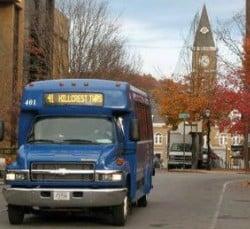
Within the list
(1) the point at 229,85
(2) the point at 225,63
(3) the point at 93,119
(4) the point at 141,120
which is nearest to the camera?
(3) the point at 93,119

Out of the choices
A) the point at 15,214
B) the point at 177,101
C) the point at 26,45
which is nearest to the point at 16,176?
the point at 15,214

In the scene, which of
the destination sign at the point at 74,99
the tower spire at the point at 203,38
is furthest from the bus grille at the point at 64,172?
the tower spire at the point at 203,38

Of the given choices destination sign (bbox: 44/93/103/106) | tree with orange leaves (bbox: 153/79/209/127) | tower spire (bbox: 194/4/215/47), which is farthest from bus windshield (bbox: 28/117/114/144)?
tower spire (bbox: 194/4/215/47)

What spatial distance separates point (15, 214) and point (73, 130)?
187 cm

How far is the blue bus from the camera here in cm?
1338

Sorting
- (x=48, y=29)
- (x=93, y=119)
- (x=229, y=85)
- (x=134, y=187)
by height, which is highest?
(x=48, y=29)

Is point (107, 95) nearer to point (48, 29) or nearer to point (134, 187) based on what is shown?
point (134, 187)

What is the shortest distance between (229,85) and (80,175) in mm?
21930

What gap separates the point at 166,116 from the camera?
208ft

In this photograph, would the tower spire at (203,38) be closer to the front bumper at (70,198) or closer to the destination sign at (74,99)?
the destination sign at (74,99)

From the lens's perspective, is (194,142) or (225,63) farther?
(194,142)

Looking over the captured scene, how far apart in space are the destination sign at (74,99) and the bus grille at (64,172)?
160 centimetres

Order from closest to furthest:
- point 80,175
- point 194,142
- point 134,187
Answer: point 80,175 → point 134,187 → point 194,142

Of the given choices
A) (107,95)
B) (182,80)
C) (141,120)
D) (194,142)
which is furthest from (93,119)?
(182,80)
